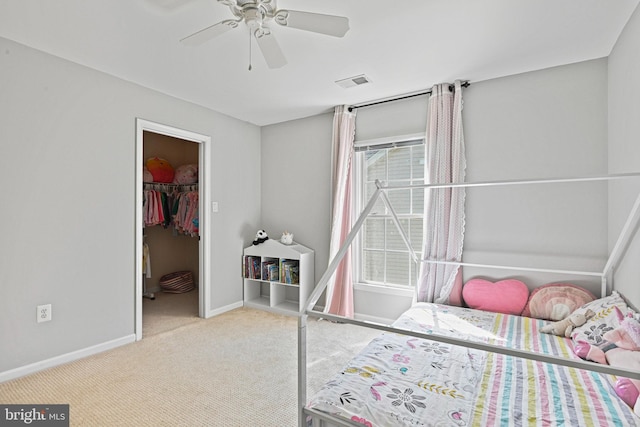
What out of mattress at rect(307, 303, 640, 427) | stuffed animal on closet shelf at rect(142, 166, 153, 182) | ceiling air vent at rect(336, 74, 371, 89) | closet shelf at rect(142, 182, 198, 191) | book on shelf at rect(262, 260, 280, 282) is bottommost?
mattress at rect(307, 303, 640, 427)

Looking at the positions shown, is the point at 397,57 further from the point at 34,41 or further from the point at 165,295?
the point at 165,295

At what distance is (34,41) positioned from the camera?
229 cm

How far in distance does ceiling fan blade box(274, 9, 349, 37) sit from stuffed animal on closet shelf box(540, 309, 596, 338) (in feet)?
7.62

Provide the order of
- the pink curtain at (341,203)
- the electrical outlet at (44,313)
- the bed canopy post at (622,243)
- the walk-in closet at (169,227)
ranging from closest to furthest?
1. the bed canopy post at (622,243)
2. the electrical outlet at (44,313)
3. the pink curtain at (341,203)
4. the walk-in closet at (169,227)

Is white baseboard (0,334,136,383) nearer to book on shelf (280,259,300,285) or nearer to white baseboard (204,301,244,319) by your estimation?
white baseboard (204,301,244,319)

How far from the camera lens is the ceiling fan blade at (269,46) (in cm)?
175

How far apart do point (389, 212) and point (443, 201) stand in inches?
22.5

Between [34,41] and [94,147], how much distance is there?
31.6 inches

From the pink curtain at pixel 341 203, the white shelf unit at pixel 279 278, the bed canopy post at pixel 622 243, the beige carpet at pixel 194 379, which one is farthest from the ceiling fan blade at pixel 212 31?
the white shelf unit at pixel 279 278

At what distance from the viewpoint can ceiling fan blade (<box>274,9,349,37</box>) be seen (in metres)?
1.59

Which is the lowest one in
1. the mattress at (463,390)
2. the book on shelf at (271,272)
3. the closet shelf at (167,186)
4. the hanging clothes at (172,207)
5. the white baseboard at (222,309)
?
the white baseboard at (222,309)

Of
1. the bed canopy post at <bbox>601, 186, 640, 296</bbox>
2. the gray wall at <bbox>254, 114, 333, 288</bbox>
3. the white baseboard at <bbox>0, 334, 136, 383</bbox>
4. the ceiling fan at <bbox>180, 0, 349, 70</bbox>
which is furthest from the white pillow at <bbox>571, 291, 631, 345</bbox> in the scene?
the white baseboard at <bbox>0, 334, 136, 383</bbox>

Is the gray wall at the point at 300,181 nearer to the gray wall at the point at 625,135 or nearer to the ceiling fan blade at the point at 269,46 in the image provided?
the ceiling fan blade at the point at 269,46

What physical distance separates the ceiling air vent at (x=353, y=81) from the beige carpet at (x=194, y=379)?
2.37 meters
